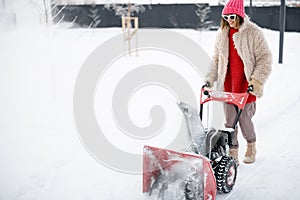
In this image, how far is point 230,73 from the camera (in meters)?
3.79

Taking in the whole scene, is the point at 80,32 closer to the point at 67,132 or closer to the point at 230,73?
the point at 67,132

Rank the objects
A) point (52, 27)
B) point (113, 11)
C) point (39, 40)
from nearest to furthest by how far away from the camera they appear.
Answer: point (52, 27) → point (39, 40) → point (113, 11)

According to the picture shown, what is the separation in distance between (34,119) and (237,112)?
12.3 feet

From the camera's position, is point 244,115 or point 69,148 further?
point 69,148

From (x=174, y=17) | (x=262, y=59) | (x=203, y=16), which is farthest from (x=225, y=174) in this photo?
(x=174, y=17)

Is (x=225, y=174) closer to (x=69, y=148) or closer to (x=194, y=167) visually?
(x=194, y=167)

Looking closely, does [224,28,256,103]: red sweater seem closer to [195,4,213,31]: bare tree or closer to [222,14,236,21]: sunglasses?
[222,14,236,21]: sunglasses

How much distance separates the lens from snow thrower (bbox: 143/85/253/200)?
2.89m

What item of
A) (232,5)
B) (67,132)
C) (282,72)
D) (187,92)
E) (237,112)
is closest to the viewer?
(232,5)

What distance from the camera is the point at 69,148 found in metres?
4.64

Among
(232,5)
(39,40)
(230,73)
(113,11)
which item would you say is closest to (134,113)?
(230,73)

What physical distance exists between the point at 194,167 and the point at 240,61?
1363 mm

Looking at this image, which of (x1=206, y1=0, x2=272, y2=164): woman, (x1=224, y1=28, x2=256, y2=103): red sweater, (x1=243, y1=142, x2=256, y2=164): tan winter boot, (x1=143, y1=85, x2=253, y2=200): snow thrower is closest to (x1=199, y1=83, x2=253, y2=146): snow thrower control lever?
(x1=143, y1=85, x2=253, y2=200): snow thrower

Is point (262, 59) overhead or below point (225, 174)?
overhead
